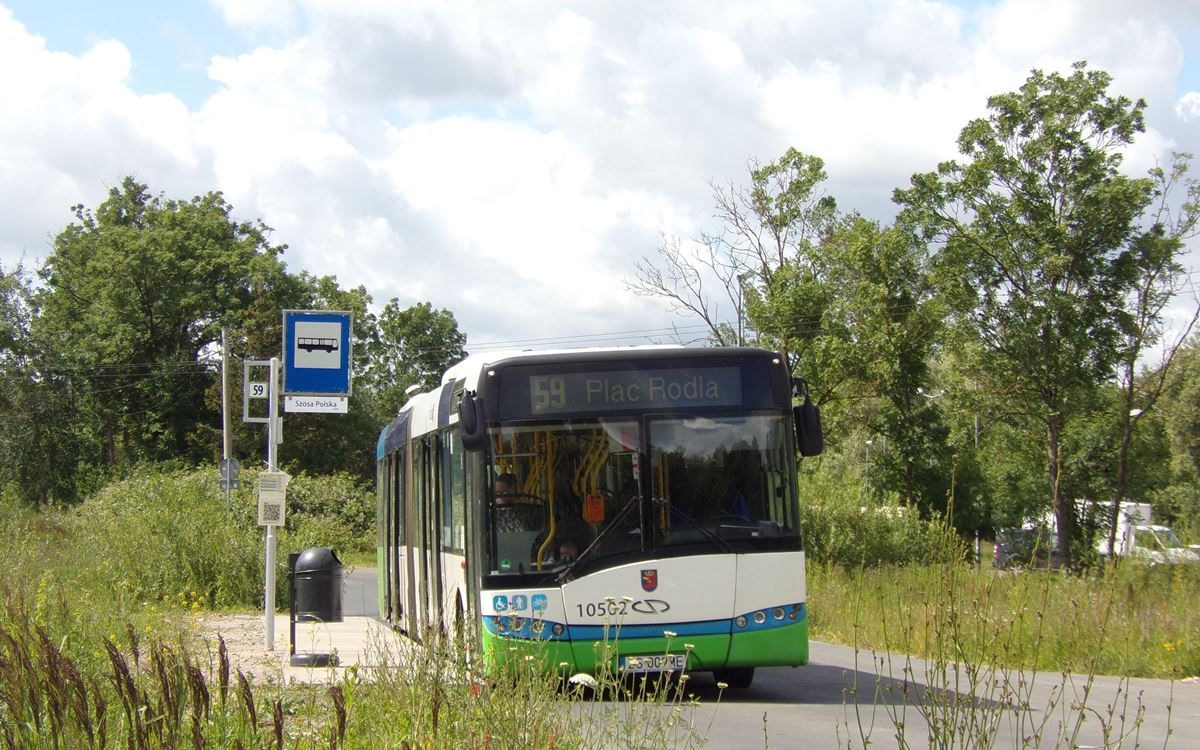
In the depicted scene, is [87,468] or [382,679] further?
[87,468]

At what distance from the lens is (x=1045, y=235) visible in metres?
36.3

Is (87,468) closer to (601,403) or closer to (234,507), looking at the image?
(234,507)

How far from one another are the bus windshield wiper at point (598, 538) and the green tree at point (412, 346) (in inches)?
2946

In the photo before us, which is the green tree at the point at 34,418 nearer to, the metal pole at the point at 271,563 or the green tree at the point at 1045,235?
the green tree at the point at 1045,235

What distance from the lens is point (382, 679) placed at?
7027 mm

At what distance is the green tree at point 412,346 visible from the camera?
8531 cm

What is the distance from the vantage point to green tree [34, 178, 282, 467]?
203 ft

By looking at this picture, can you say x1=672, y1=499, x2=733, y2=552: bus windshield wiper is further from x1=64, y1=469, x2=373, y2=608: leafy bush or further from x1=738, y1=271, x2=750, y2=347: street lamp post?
x1=738, y1=271, x2=750, y2=347: street lamp post

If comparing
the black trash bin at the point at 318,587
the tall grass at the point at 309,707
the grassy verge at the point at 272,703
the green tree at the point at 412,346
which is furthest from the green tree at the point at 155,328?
the tall grass at the point at 309,707

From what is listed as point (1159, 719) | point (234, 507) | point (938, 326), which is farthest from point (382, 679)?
point (938, 326)

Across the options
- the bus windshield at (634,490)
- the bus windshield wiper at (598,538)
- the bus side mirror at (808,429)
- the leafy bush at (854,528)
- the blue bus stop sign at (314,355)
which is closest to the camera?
the bus windshield wiper at (598,538)

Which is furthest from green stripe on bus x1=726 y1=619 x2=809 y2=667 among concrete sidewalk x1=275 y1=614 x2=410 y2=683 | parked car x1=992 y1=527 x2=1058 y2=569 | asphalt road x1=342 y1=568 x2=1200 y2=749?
concrete sidewalk x1=275 y1=614 x2=410 y2=683

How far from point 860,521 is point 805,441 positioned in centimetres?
2039

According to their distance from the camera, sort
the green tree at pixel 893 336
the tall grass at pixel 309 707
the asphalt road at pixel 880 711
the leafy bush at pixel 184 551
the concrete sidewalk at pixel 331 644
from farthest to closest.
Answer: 1. the green tree at pixel 893 336
2. the leafy bush at pixel 184 551
3. the concrete sidewalk at pixel 331 644
4. the asphalt road at pixel 880 711
5. the tall grass at pixel 309 707
